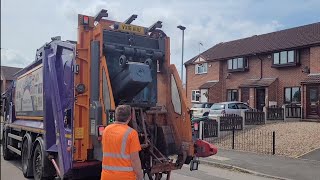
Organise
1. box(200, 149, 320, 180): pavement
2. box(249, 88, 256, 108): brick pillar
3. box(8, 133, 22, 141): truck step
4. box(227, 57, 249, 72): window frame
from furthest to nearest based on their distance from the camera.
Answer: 1. box(227, 57, 249, 72): window frame
2. box(249, 88, 256, 108): brick pillar
3. box(200, 149, 320, 180): pavement
4. box(8, 133, 22, 141): truck step

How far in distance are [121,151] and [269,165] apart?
339 inches

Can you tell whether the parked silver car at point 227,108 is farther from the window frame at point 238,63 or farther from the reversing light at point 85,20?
the reversing light at point 85,20

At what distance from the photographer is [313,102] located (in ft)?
90.2

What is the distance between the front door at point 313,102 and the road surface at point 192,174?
56.3ft


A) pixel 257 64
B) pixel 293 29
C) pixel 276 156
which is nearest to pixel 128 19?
pixel 276 156

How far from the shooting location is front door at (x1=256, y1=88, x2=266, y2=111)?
3173 cm

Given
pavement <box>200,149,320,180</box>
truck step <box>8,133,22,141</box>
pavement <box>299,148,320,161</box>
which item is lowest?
pavement <box>200,149,320,180</box>

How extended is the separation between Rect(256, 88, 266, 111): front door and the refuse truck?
24848 mm

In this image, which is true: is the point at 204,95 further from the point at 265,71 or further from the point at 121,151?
the point at 121,151

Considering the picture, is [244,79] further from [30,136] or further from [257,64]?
[30,136]

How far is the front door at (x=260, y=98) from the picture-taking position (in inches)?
1249

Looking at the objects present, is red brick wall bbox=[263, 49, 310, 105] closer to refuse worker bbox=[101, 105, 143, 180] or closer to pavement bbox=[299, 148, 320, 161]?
pavement bbox=[299, 148, 320, 161]

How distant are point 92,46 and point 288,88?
83.7 ft

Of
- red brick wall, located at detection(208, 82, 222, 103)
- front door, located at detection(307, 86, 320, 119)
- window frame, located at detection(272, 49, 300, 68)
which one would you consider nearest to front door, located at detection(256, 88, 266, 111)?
window frame, located at detection(272, 49, 300, 68)
